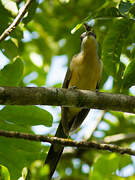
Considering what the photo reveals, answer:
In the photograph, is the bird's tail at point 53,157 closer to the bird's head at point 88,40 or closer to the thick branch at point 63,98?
the thick branch at point 63,98

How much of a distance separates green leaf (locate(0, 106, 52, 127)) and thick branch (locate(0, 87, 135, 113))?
33cm

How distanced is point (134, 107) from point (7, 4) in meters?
1.97

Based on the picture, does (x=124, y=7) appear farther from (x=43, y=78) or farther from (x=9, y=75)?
(x=43, y=78)

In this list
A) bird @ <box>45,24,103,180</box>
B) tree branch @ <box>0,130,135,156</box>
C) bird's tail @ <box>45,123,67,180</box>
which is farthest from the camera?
bird @ <box>45,24,103,180</box>

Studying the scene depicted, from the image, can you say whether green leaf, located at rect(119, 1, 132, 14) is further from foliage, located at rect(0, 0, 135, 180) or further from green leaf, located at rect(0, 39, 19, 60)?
green leaf, located at rect(0, 39, 19, 60)

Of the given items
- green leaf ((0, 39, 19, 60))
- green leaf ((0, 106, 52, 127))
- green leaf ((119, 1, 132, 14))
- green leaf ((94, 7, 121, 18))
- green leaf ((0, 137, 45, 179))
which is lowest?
green leaf ((0, 137, 45, 179))

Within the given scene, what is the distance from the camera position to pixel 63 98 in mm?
3201

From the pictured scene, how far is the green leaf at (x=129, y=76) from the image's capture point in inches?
136

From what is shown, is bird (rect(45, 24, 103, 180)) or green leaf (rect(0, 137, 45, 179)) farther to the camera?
bird (rect(45, 24, 103, 180))

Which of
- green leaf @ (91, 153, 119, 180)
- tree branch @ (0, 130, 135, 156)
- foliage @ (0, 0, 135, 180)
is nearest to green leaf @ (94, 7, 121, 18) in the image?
foliage @ (0, 0, 135, 180)

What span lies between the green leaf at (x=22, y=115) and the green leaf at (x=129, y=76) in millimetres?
985

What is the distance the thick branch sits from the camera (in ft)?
9.72

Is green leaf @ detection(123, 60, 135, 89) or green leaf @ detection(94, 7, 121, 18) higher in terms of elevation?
green leaf @ detection(94, 7, 121, 18)

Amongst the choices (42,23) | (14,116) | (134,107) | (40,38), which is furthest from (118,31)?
(40,38)
